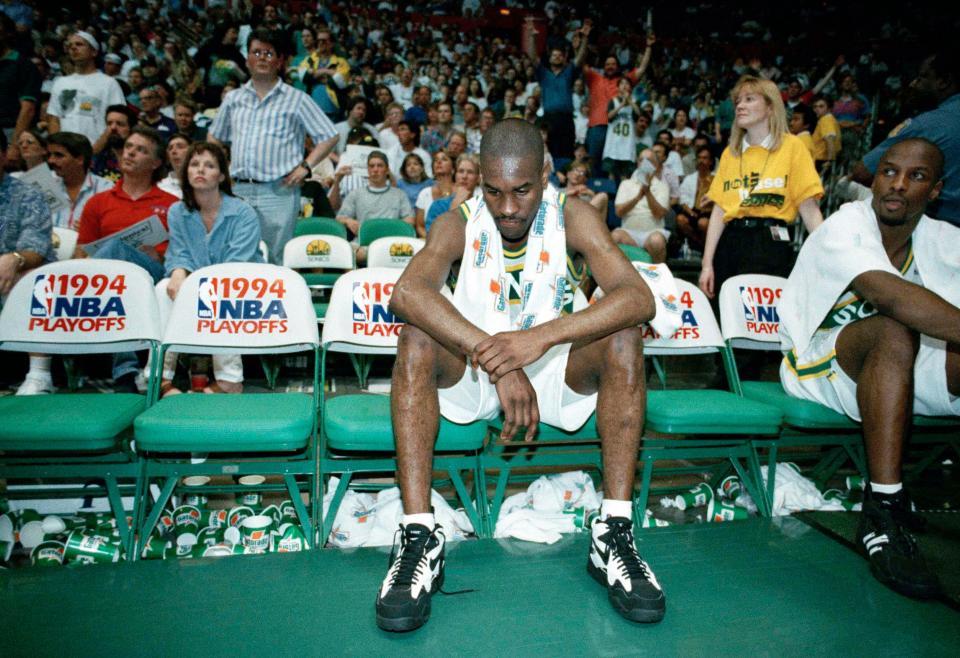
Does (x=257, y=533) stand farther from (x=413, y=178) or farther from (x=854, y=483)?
(x=413, y=178)

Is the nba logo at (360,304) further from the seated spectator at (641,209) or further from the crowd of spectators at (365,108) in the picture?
the seated spectator at (641,209)

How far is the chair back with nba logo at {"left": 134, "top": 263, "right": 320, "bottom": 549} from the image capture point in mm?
1861

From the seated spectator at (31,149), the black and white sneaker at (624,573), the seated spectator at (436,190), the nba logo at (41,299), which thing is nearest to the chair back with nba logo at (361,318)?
the nba logo at (41,299)

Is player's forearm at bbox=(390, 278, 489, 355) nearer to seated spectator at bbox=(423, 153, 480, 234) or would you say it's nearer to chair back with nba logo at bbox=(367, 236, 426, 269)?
chair back with nba logo at bbox=(367, 236, 426, 269)

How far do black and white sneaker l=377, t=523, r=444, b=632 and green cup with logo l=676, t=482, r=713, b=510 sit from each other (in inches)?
48.8

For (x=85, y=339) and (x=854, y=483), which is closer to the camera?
(x=85, y=339)

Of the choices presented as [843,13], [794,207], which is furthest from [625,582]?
[843,13]

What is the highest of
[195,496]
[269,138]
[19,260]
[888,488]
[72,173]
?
[269,138]

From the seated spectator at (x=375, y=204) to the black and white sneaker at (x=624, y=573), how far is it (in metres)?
3.89

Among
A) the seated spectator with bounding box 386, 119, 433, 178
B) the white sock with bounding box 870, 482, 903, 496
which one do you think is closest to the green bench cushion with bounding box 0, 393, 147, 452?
the white sock with bounding box 870, 482, 903, 496

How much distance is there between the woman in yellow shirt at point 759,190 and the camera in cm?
295

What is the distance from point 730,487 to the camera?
2.57 m

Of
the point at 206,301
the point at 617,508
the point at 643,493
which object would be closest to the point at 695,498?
the point at 643,493

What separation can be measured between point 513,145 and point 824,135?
6630mm
